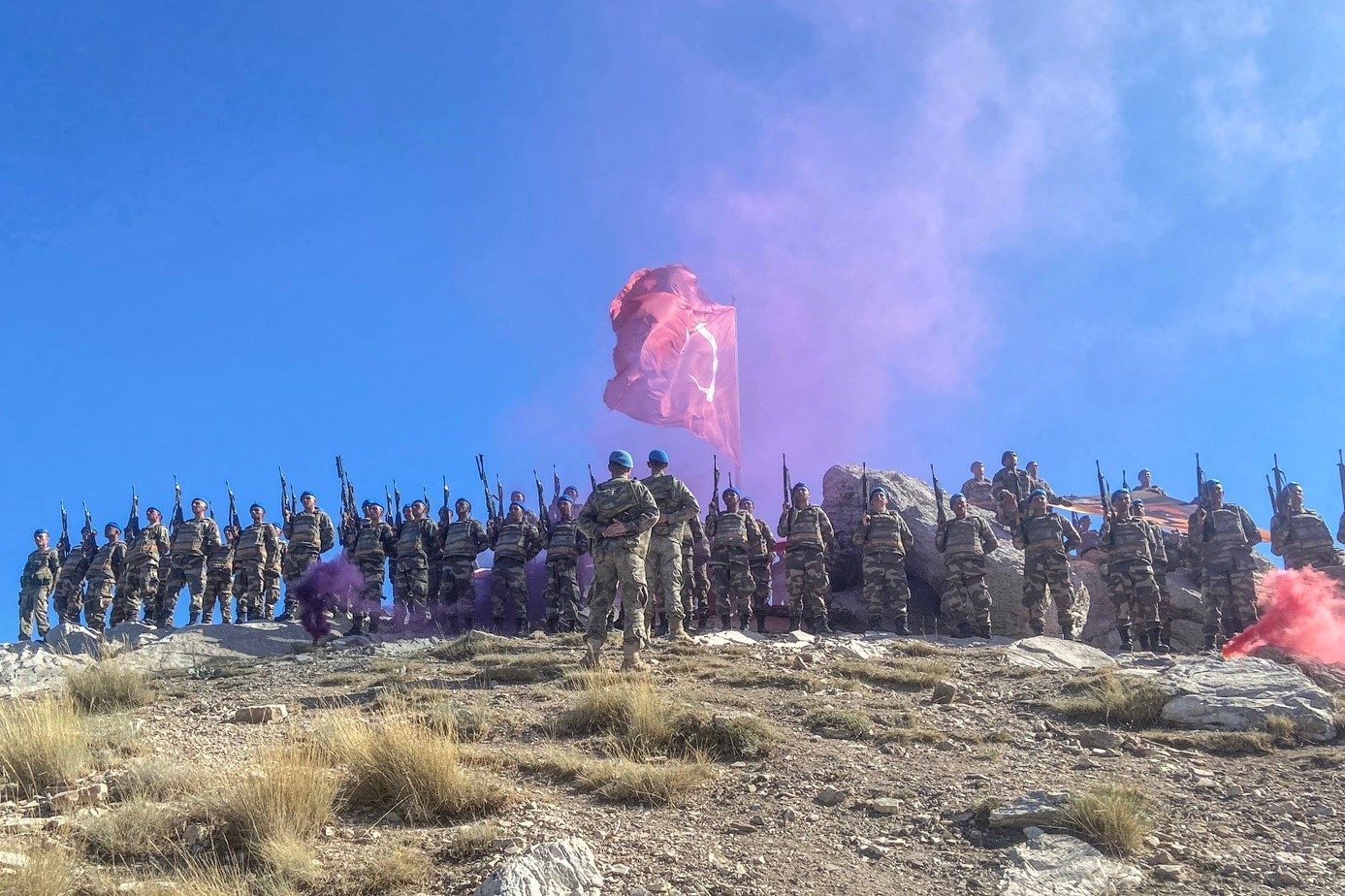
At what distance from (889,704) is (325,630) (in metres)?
9.51

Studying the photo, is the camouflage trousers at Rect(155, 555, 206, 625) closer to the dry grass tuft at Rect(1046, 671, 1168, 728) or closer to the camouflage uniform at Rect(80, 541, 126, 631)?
the camouflage uniform at Rect(80, 541, 126, 631)

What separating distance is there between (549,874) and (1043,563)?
11595 mm

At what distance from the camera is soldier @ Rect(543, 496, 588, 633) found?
1505cm

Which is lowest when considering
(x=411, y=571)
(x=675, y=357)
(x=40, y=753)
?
(x=40, y=753)

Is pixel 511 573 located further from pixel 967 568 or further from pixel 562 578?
pixel 967 568

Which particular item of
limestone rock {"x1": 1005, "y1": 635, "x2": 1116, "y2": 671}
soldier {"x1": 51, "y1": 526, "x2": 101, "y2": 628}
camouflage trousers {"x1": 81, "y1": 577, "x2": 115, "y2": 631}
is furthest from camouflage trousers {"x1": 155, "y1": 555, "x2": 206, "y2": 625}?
limestone rock {"x1": 1005, "y1": 635, "x2": 1116, "y2": 671}

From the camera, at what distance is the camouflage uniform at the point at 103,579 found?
17.4 meters

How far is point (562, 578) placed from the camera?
49.5 ft

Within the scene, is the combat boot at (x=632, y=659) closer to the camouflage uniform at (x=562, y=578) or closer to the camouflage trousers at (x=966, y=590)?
the camouflage uniform at (x=562, y=578)

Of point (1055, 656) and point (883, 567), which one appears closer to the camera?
point (1055, 656)

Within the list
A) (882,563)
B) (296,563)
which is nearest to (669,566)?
(882,563)

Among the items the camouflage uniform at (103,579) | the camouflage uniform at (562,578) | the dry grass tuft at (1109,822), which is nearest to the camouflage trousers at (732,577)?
the camouflage uniform at (562,578)

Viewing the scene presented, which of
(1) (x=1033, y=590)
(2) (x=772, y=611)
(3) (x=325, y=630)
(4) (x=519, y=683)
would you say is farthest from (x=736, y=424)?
(4) (x=519, y=683)

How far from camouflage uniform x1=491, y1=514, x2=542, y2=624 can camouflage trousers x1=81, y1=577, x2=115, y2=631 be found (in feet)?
24.7
